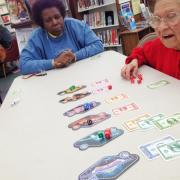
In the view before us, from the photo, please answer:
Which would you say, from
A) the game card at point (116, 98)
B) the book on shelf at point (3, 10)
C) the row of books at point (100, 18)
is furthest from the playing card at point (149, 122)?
the book on shelf at point (3, 10)

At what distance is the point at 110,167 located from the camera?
2.60ft

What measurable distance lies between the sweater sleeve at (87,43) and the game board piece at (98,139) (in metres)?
1.39

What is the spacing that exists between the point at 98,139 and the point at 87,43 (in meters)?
1.60

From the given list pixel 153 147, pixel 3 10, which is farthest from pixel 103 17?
pixel 3 10

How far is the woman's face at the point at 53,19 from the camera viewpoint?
2.32 metres

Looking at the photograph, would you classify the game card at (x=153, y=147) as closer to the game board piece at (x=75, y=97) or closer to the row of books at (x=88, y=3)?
the game board piece at (x=75, y=97)

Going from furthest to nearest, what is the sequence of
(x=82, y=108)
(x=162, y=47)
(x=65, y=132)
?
(x=162, y=47) → (x=82, y=108) → (x=65, y=132)

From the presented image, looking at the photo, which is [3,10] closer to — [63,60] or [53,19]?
[53,19]

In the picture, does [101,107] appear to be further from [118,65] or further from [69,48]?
[69,48]

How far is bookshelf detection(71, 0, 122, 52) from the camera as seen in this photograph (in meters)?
4.73

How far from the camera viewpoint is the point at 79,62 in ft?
7.34

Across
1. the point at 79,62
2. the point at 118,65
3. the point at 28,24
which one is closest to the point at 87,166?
the point at 118,65

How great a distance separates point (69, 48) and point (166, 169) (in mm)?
1838

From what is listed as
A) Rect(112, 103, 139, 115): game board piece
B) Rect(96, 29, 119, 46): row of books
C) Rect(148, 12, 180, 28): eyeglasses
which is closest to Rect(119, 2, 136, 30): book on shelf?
Rect(96, 29, 119, 46): row of books
